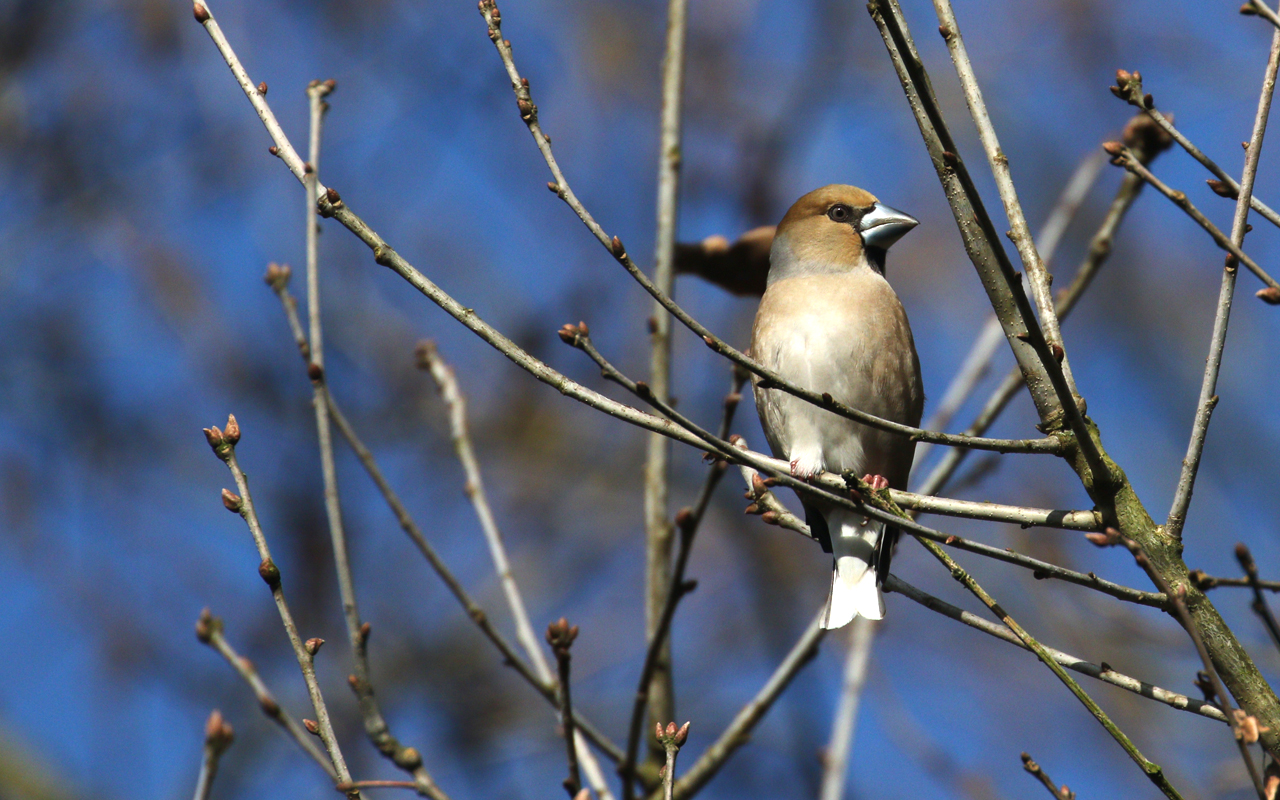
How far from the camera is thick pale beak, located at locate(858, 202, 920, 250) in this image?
4484mm

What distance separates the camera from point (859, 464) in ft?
13.4

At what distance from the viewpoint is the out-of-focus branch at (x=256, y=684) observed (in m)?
2.36

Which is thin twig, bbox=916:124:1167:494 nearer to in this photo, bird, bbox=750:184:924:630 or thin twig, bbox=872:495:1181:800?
bird, bbox=750:184:924:630

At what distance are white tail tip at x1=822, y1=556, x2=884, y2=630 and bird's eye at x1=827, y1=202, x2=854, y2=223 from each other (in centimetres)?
142

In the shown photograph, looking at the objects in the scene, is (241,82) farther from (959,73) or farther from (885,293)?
(885,293)

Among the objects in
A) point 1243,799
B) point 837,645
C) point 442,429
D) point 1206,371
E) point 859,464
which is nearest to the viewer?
point 1206,371

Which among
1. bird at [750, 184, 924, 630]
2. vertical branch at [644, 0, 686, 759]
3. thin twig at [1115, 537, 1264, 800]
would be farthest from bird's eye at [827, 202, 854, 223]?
thin twig at [1115, 537, 1264, 800]

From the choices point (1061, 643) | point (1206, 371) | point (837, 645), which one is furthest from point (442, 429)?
point (1206, 371)

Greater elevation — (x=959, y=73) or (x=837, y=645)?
(x=837, y=645)

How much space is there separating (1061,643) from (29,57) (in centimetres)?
884

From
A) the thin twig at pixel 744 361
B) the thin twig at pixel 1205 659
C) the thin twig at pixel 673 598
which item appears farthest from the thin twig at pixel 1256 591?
the thin twig at pixel 673 598

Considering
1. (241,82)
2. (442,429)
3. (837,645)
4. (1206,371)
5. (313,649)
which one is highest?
(442,429)

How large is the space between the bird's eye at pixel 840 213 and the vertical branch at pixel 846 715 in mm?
1624

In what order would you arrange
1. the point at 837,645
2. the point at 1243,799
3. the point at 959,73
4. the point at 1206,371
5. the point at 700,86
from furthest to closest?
the point at 700,86 < the point at 837,645 < the point at 1243,799 < the point at 959,73 < the point at 1206,371
